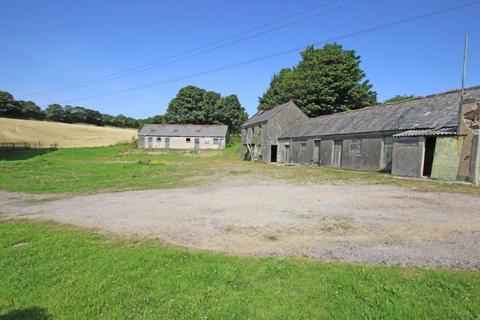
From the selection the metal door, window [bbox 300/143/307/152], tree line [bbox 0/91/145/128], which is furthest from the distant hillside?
window [bbox 300/143/307/152]

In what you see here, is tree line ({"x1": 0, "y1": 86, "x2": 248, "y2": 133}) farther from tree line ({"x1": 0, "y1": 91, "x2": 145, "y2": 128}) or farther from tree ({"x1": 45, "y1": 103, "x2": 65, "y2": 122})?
tree ({"x1": 45, "y1": 103, "x2": 65, "y2": 122})

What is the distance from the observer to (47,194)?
1263cm

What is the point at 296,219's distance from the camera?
769cm

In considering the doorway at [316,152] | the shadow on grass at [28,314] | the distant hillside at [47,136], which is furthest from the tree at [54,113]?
the shadow on grass at [28,314]

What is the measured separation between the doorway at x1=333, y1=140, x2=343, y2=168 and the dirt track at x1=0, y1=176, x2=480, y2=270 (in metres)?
12.9

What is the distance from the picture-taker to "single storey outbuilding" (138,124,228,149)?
56719mm

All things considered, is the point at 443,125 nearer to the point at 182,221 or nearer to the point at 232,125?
the point at 182,221

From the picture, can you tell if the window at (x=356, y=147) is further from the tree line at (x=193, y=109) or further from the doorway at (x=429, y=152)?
the tree line at (x=193, y=109)

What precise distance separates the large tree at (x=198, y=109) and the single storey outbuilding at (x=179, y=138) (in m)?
16.7

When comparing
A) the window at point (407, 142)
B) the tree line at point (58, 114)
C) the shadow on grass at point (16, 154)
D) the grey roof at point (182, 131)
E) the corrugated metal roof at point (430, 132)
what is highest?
the tree line at point (58, 114)

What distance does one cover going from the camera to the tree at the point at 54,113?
309 ft

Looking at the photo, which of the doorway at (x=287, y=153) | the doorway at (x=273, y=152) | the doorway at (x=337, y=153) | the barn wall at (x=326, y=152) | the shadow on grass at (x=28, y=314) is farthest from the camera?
the doorway at (x=273, y=152)

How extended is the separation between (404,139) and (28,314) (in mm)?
19314

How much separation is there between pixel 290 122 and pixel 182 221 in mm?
30510
